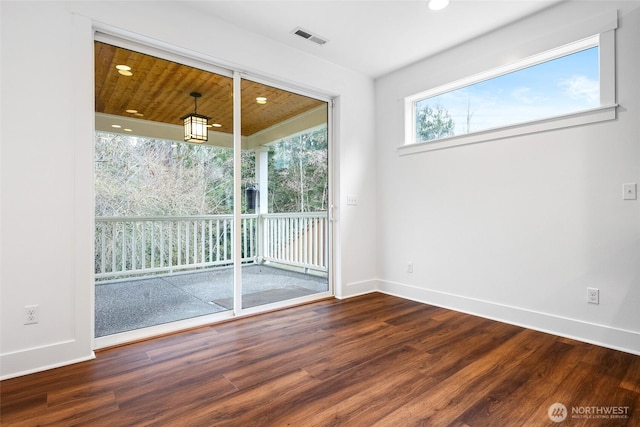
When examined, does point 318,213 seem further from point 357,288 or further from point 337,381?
point 337,381

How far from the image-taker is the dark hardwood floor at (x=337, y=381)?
1.57m

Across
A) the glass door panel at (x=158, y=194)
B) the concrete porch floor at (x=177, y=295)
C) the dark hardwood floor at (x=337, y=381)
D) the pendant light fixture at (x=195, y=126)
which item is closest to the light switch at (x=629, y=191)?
the dark hardwood floor at (x=337, y=381)

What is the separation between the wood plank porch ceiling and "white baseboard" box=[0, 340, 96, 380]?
A: 5.51 feet

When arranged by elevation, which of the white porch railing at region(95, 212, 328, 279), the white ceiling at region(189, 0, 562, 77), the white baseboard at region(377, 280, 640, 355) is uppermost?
the white ceiling at region(189, 0, 562, 77)

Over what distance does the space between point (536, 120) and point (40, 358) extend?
400 cm

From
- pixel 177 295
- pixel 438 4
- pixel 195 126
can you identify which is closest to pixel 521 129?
pixel 438 4

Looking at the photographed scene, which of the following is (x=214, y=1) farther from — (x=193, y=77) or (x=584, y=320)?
(x=584, y=320)

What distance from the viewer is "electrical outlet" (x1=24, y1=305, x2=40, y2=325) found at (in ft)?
6.65

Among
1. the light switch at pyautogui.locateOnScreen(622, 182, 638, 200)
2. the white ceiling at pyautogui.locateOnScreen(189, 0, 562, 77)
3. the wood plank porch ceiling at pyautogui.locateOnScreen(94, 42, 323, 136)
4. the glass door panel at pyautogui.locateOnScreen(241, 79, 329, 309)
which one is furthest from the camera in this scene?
the glass door panel at pyautogui.locateOnScreen(241, 79, 329, 309)

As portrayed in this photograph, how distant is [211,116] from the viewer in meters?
3.05

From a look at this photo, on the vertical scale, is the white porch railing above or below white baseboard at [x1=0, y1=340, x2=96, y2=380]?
above

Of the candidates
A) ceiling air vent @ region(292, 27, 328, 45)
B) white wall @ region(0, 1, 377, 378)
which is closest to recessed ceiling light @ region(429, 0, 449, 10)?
ceiling air vent @ region(292, 27, 328, 45)

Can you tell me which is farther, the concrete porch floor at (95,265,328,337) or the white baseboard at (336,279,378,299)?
the white baseboard at (336,279,378,299)

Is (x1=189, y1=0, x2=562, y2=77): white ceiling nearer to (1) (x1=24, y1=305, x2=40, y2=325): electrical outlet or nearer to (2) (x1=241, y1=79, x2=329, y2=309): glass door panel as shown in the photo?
(2) (x1=241, y1=79, x2=329, y2=309): glass door panel
